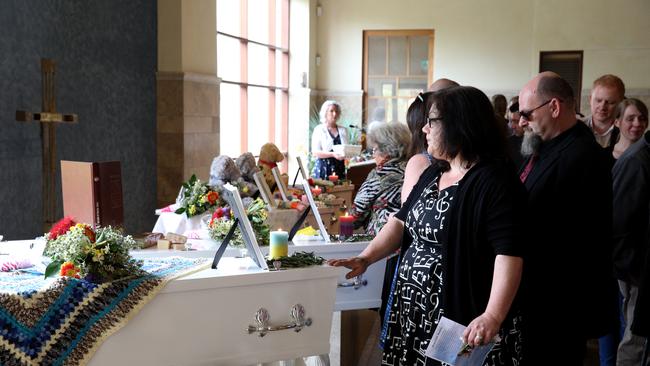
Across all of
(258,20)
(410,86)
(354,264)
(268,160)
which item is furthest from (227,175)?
(410,86)

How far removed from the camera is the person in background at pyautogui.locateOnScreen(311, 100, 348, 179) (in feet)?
32.9

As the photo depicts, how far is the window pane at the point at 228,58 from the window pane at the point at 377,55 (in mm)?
3948

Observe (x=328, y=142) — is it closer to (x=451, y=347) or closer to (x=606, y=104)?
(x=606, y=104)

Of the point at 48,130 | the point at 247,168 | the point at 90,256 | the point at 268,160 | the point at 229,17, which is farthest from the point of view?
the point at 229,17

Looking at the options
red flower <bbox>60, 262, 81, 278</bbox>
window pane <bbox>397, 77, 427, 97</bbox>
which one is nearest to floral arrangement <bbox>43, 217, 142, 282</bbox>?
red flower <bbox>60, 262, 81, 278</bbox>

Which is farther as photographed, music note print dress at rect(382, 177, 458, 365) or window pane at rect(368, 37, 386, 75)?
window pane at rect(368, 37, 386, 75)

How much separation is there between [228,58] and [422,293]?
27.5ft

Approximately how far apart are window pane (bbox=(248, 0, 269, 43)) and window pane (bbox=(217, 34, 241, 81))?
777mm

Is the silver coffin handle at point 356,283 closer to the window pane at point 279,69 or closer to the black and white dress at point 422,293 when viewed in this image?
the black and white dress at point 422,293

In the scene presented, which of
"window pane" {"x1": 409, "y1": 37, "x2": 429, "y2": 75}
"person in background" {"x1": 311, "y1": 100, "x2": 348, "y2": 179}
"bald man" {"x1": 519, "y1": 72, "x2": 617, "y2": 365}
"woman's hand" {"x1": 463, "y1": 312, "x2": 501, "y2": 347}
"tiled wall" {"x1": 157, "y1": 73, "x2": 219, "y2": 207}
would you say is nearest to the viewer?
"woman's hand" {"x1": 463, "y1": 312, "x2": 501, "y2": 347}

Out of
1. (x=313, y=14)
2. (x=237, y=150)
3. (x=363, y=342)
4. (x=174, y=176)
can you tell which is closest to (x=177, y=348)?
(x=363, y=342)

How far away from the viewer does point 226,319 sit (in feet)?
9.89

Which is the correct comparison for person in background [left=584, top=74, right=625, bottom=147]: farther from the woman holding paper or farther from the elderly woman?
the woman holding paper

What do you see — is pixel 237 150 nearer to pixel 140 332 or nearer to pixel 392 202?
pixel 392 202
